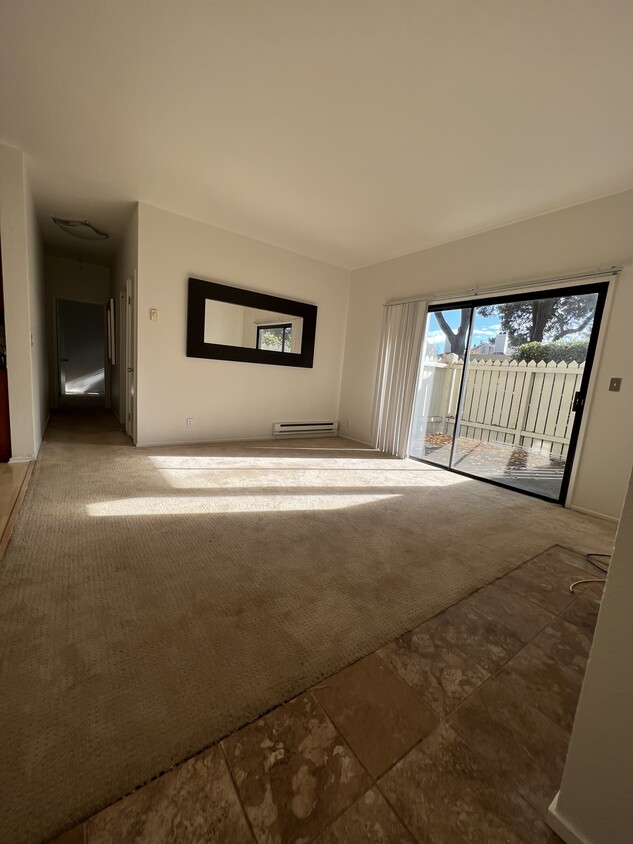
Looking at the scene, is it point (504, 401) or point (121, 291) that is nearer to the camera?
point (504, 401)

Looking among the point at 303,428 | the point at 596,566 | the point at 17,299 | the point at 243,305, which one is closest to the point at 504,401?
the point at 596,566

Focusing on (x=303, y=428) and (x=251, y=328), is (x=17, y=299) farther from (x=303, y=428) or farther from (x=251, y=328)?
(x=303, y=428)

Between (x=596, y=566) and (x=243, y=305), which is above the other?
(x=243, y=305)

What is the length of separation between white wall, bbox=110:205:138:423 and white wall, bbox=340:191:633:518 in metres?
3.46

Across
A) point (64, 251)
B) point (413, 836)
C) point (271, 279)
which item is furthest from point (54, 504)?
point (64, 251)

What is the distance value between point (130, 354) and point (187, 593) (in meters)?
3.52

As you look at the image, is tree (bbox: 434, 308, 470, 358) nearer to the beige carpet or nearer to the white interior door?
the beige carpet

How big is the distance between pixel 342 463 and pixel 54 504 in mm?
2644

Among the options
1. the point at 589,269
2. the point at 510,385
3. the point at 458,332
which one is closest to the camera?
the point at 589,269

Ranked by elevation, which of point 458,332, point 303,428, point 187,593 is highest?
point 458,332

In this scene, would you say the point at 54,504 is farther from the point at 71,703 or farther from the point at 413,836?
the point at 413,836

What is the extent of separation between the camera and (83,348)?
8.06 metres

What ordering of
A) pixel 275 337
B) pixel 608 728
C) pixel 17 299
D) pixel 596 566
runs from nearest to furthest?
pixel 608 728, pixel 596 566, pixel 17 299, pixel 275 337

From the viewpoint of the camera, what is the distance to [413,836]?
783mm
